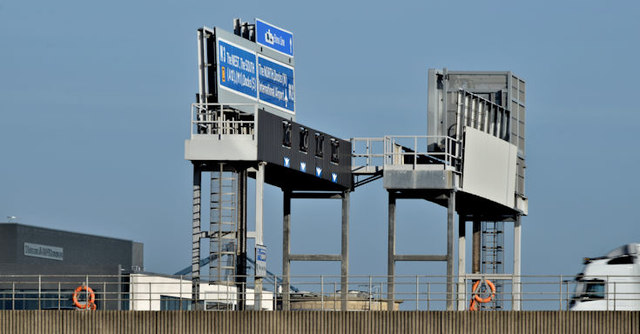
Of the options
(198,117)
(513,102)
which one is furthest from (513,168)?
(198,117)

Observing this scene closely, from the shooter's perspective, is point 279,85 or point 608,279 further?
point 279,85

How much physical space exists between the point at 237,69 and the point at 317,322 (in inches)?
1037

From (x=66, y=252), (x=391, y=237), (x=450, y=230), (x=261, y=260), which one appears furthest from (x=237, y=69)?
(x=66, y=252)

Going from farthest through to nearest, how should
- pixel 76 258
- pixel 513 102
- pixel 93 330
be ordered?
pixel 76 258 → pixel 513 102 → pixel 93 330

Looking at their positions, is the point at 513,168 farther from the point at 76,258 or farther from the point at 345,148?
the point at 76,258

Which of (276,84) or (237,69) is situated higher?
(237,69)

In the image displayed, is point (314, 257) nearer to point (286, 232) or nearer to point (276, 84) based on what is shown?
point (286, 232)

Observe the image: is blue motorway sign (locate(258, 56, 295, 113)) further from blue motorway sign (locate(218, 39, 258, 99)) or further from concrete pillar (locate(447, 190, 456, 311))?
concrete pillar (locate(447, 190, 456, 311))

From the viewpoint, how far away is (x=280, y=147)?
→ 2366 inches

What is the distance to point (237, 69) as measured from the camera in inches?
2388

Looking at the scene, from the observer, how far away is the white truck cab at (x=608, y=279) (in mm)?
41562

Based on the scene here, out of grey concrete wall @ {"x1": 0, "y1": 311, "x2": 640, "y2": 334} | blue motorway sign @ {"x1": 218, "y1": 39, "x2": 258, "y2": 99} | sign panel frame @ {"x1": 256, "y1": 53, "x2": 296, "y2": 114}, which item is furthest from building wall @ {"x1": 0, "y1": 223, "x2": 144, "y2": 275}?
grey concrete wall @ {"x1": 0, "y1": 311, "x2": 640, "y2": 334}

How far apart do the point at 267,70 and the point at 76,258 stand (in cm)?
4108

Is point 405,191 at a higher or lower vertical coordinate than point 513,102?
lower
